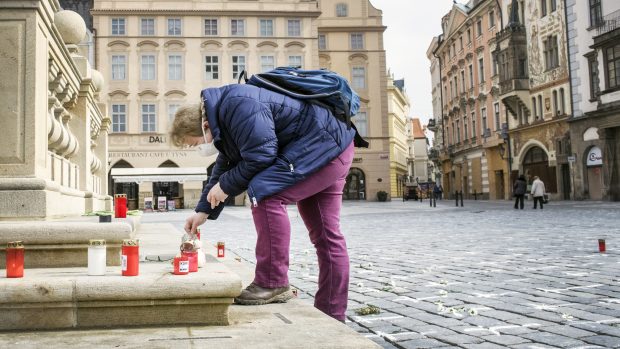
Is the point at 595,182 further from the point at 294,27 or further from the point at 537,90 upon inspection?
the point at 294,27

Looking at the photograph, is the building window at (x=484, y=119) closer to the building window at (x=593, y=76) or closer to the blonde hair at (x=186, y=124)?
the building window at (x=593, y=76)

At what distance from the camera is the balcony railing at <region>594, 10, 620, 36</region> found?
2753cm

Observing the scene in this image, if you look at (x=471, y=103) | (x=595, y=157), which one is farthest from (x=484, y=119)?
(x=595, y=157)

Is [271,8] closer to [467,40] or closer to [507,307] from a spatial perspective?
[467,40]

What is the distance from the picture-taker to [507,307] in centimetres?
453

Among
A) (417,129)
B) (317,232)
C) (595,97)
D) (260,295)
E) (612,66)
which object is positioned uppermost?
(417,129)

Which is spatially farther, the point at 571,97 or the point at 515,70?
the point at 515,70

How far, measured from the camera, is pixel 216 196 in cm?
339

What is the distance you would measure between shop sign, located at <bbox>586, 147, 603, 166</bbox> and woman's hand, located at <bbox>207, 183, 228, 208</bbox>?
93.0 feet

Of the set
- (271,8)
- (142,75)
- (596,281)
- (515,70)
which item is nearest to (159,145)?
(142,75)

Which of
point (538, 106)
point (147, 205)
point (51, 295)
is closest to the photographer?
point (51, 295)

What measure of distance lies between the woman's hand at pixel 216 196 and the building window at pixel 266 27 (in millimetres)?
39848

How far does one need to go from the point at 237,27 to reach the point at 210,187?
3965cm

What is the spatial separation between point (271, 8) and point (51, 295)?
4087 centimetres
